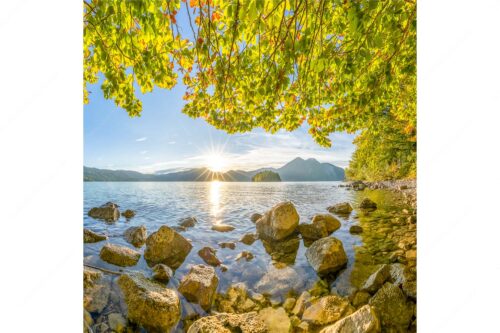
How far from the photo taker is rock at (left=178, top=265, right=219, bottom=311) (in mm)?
3207

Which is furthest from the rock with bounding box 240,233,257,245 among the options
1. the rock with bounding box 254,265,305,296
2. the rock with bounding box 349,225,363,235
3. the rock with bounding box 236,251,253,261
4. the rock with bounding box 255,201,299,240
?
the rock with bounding box 349,225,363,235

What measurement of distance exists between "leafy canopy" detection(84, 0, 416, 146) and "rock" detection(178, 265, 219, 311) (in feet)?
8.35

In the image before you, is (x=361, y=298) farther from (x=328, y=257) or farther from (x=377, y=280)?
(x=328, y=257)

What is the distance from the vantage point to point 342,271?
13.0ft

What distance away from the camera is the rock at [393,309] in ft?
7.97

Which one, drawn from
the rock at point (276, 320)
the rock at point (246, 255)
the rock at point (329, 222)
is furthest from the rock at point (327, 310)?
the rock at point (329, 222)

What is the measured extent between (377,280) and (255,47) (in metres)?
3.43

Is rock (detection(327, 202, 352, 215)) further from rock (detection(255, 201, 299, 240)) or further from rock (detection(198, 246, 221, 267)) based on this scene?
rock (detection(198, 246, 221, 267))

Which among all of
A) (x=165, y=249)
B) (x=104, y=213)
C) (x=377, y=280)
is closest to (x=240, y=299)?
(x=377, y=280)

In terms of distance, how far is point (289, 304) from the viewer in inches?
127

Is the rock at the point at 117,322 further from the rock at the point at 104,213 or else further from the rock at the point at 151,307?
the rock at the point at 104,213
